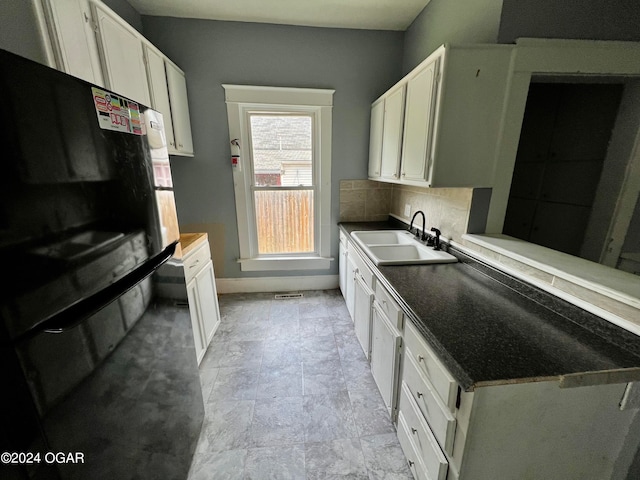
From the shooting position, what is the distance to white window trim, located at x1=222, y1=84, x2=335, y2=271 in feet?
8.55

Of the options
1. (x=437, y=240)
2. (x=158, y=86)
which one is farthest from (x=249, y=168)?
(x=437, y=240)

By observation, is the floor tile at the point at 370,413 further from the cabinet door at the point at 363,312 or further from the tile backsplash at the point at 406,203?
the tile backsplash at the point at 406,203

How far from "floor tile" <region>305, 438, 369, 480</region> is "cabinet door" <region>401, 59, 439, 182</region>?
1.68 m

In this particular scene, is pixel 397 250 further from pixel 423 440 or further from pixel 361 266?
pixel 423 440

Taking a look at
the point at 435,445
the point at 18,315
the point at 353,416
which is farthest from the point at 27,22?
the point at 353,416

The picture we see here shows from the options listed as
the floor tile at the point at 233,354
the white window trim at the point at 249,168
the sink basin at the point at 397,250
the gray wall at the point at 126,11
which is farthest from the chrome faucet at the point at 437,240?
the gray wall at the point at 126,11

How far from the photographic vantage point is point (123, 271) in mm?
856

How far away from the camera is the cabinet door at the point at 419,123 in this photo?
1.54m

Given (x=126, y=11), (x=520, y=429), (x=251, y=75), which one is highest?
(x=126, y=11)

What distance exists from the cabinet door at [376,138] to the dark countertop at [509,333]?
1.48 metres

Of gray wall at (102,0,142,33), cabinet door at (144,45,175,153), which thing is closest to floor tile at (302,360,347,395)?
cabinet door at (144,45,175,153)

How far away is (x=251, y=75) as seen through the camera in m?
2.59

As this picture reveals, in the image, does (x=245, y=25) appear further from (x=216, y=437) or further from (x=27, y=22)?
(x=216, y=437)

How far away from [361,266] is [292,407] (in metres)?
1.12
